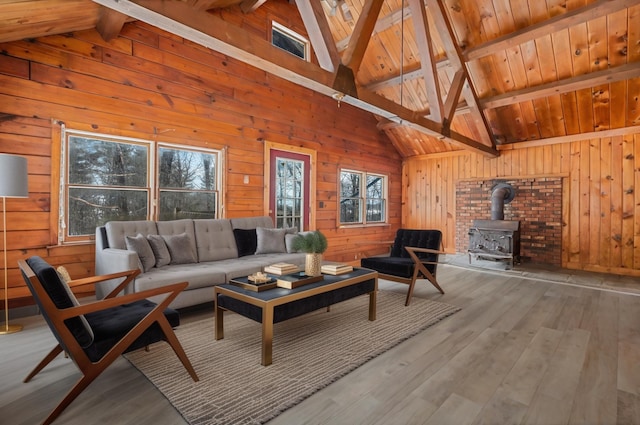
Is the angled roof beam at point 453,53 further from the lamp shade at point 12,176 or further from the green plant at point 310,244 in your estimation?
the lamp shade at point 12,176

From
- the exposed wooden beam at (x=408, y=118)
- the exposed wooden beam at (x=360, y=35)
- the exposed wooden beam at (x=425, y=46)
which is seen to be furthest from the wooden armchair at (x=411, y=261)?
the exposed wooden beam at (x=360, y=35)

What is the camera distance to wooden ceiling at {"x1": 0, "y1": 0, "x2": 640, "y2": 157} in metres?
2.77

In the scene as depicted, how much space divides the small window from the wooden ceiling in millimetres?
585

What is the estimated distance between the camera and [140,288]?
9.33 feet

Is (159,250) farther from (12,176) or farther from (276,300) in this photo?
(276,300)

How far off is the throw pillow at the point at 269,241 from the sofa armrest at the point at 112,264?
1637 millimetres

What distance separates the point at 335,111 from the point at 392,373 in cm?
524

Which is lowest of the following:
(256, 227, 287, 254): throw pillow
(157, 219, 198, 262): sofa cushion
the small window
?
(256, 227, 287, 254): throw pillow

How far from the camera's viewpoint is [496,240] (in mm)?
6047

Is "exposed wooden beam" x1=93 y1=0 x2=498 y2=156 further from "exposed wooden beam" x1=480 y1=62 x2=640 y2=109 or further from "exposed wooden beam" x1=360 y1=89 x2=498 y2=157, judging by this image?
"exposed wooden beam" x1=480 y1=62 x2=640 y2=109

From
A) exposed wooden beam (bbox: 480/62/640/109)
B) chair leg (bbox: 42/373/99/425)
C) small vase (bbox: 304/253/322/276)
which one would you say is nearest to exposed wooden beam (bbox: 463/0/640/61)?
exposed wooden beam (bbox: 480/62/640/109)

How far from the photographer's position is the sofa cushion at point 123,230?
3334 mm

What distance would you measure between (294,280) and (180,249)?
1.66 metres

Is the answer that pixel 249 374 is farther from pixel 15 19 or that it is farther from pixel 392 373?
pixel 15 19
